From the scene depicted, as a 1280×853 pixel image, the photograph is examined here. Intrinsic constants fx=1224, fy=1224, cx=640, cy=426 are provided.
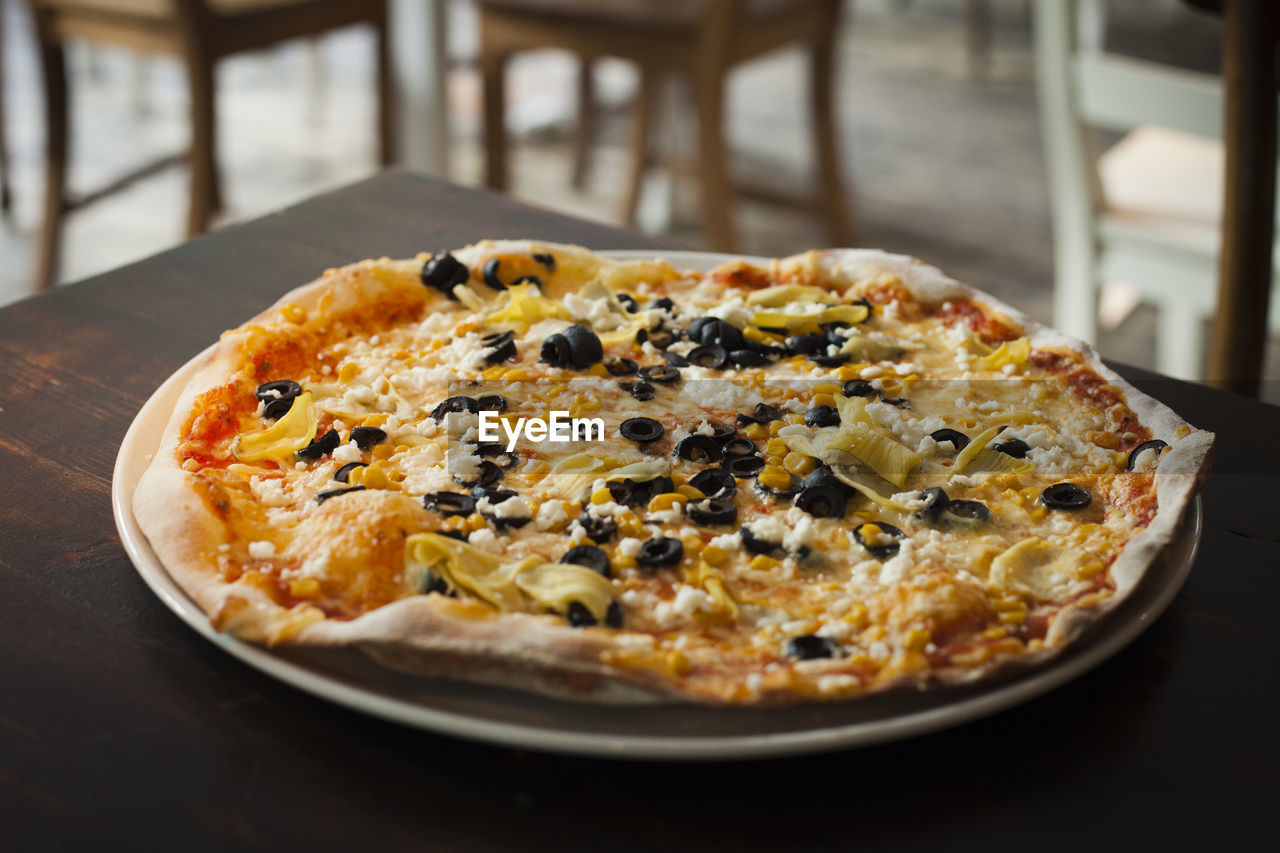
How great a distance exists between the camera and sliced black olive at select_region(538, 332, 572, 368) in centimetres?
155

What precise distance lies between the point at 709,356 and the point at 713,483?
324 millimetres

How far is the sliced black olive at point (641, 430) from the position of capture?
4.57 ft

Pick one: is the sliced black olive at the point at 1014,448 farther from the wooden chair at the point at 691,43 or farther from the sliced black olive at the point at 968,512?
the wooden chair at the point at 691,43

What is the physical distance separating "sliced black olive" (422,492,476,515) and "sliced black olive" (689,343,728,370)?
45cm

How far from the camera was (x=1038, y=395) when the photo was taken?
59.2 inches

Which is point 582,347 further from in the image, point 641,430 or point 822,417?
point 822,417

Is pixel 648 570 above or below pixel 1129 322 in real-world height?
above

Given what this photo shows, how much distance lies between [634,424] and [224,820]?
25.3 inches

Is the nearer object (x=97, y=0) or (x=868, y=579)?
(x=868, y=579)

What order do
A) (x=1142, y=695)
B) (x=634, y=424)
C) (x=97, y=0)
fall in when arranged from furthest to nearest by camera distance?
1. (x=97, y=0)
2. (x=634, y=424)
3. (x=1142, y=695)

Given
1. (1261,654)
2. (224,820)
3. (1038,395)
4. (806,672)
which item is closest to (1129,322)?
(1038,395)

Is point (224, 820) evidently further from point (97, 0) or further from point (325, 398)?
point (97, 0)

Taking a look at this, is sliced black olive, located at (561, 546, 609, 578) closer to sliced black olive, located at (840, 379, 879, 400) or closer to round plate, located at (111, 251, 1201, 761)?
round plate, located at (111, 251, 1201, 761)

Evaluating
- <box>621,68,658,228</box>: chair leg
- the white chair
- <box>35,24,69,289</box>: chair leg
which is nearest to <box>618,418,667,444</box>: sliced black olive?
the white chair
